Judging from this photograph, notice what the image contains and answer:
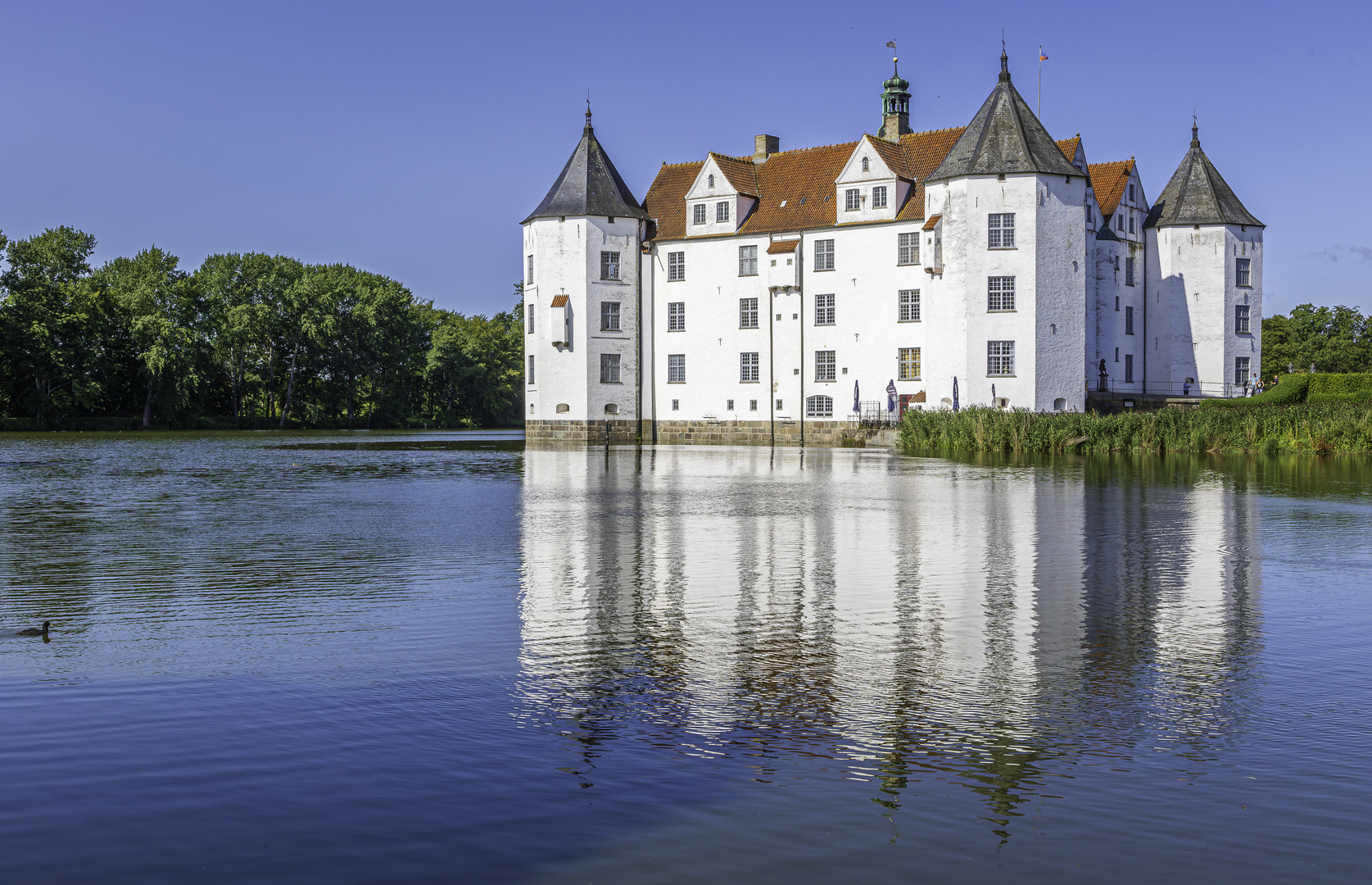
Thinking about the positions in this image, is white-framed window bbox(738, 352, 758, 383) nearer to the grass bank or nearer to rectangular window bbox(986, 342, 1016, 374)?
rectangular window bbox(986, 342, 1016, 374)

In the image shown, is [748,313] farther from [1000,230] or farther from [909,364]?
[1000,230]

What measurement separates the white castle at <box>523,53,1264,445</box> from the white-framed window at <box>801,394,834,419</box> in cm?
9

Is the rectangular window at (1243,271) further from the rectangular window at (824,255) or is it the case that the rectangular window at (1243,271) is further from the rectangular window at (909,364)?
the rectangular window at (824,255)

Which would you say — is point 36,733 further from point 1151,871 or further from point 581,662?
point 1151,871

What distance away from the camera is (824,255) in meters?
58.6

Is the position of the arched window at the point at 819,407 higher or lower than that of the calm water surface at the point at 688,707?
higher

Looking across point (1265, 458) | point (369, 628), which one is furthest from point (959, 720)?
point (1265, 458)

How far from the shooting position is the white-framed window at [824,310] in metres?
58.7

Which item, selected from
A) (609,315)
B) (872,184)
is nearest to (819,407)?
(872,184)

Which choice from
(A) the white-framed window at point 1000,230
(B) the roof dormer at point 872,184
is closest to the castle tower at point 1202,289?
(A) the white-framed window at point 1000,230

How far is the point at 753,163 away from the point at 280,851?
61864 millimetres

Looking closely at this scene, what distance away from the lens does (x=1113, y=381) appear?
5894cm

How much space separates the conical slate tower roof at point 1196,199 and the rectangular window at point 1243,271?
6.09ft

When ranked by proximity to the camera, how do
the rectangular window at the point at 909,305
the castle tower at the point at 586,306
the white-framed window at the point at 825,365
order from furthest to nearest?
1. the castle tower at the point at 586,306
2. the white-framed window at the point at 825,365
3. the rectangular window at the point at 909,305
